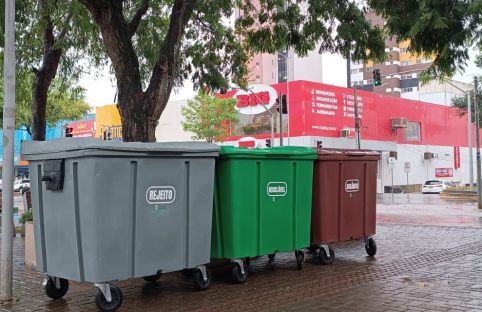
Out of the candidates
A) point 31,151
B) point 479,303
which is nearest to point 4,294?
point 31,151

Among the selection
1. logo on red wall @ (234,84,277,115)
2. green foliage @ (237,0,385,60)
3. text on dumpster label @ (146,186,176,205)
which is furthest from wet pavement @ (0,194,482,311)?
logo on red wall @ (234,84,277,115)

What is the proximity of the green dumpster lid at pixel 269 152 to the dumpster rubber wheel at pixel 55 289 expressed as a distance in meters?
2.39

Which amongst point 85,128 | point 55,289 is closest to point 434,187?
point 85,128

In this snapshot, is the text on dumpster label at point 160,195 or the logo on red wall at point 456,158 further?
the logo on red wall at point 456,158

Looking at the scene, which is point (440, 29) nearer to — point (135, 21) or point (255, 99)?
point (135, 21)

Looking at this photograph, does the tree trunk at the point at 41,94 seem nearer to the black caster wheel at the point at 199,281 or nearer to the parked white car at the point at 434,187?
the black caster wheel at the point at 199,281

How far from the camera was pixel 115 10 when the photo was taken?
8312mm

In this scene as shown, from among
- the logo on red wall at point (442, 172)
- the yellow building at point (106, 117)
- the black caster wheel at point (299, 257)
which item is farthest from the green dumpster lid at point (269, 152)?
the logo on red wall at point (442, 172)

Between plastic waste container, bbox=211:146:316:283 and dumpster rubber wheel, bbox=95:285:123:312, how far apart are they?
1.63m

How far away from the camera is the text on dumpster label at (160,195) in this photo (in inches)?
232

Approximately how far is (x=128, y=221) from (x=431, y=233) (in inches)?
361

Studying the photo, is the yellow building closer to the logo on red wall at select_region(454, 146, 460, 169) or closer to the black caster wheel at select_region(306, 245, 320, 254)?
the logo on red wall at select_region(454, 146, 460, 169)

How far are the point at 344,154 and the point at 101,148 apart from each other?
4.18m

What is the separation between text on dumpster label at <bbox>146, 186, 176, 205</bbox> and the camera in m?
5.89
